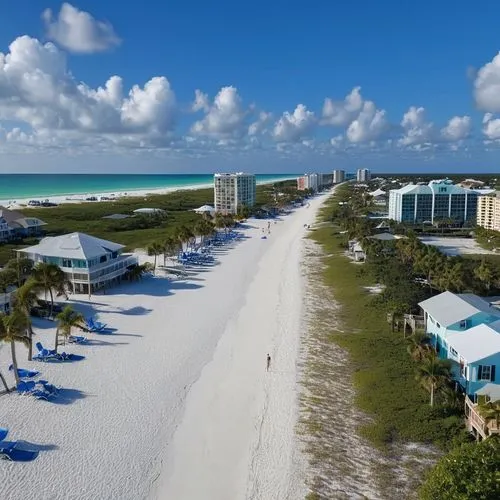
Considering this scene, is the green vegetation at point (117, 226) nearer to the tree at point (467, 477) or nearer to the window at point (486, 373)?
the window at point (486, 373)

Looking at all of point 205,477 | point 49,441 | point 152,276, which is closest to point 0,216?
point 152,276

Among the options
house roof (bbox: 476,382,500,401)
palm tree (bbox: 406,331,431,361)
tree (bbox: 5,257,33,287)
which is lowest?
house roof (bbox: 476,382,500,401)

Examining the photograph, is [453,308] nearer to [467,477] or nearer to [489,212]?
[467,477]

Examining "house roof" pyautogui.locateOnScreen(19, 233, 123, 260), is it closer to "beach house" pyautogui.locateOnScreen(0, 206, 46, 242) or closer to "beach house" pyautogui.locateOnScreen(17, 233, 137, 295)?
"beach house" pyautogui.locateOnScreen(17, 233, 137, 295)

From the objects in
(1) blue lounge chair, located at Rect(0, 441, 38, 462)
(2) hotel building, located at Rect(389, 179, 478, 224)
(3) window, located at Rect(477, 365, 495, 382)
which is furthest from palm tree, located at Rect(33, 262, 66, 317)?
(2) hotel building, located at Rect(389, 179, 478, 224)

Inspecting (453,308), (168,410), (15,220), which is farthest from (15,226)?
(453,308)
